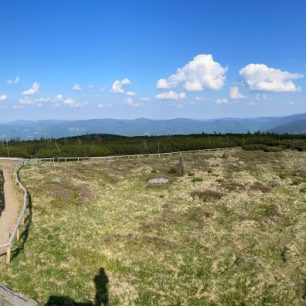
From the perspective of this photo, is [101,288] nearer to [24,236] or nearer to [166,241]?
[166,241]

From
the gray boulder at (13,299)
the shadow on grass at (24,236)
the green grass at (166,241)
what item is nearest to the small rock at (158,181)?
the green grass at (166,241)

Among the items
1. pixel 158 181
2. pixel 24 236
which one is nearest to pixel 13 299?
pixel 24 236

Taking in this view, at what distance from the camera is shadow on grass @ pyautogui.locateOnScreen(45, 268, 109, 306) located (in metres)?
26.5

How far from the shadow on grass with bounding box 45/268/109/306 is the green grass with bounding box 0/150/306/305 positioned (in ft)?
1.29

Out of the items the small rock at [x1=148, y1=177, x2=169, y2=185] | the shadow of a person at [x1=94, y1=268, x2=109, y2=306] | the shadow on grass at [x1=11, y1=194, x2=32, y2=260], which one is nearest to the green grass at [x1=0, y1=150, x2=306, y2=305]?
the shadow of a person at [x1=94, y1=268, x2=109, y2=306]

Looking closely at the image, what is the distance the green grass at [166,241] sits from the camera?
Answer: 29.3 meters

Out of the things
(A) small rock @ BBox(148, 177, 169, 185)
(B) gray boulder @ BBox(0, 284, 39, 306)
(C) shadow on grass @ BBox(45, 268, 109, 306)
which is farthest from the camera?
(A) small rock @ BBox(148, 177, 169, 185)

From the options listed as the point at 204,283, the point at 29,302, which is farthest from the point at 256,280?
the point at 29,302

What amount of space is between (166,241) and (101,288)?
402 inches

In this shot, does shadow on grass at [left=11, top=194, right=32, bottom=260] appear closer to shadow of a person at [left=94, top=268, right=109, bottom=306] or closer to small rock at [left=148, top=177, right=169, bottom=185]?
shadow of a person at [left=94, top=268, right=109, bottom=306]

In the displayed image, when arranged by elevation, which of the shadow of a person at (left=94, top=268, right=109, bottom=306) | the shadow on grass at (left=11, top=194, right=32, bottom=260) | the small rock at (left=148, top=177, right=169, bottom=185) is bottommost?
the shadow of a person at (left=94, top=268, right=109, bottom=306)

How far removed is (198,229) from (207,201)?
1098 cm

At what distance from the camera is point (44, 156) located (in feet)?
323

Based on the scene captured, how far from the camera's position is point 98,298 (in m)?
28.0
